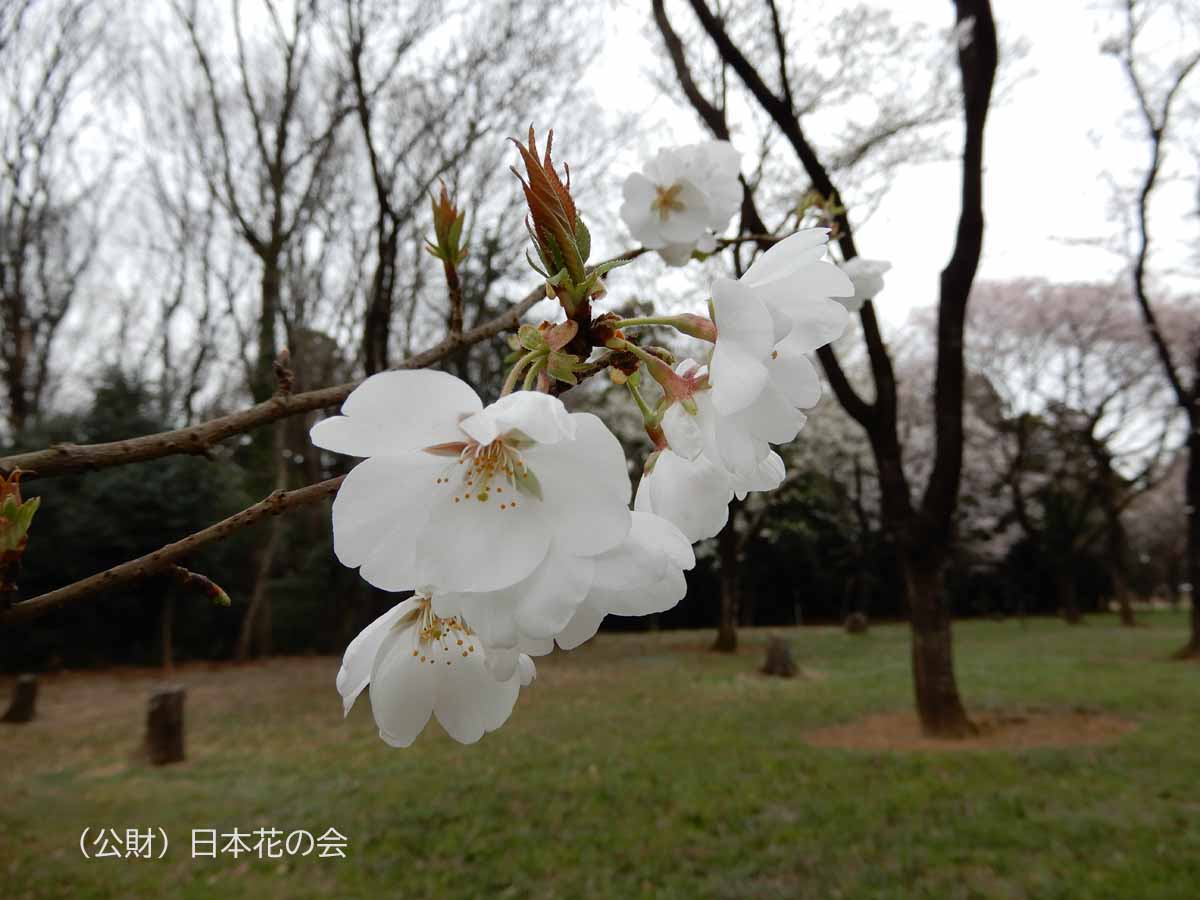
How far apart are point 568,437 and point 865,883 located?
3.47 meters

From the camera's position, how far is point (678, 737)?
5980 millimetres

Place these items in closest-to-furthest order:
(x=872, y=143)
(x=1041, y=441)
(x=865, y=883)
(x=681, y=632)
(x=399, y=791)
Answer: (x=865, y=883) < (x=399, y=791) < (x=872, y=143) < (x=681, y=632) < (x=1041, y=441)

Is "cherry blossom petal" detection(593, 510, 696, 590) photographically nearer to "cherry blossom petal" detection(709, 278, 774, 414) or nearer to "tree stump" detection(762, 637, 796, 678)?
"cherry blossom petal" detection(709, 278, 774, 414)

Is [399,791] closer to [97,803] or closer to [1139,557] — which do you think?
[97,803]

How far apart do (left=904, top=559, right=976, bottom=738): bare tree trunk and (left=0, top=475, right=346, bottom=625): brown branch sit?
5723mm

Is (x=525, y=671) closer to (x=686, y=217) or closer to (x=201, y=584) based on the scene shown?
(x=201, y=584)

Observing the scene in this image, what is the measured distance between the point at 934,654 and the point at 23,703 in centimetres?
805

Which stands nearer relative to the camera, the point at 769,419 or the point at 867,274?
the point at 769,419

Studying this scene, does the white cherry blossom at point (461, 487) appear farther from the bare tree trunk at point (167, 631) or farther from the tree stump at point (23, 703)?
the bare tree trunk at point (167, 631)

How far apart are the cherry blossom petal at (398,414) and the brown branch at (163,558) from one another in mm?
159

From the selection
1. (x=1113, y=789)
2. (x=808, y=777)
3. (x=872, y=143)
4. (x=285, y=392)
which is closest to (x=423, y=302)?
(x=872, y=143)

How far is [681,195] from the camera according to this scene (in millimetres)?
1188

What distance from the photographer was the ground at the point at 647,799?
3.37 meters

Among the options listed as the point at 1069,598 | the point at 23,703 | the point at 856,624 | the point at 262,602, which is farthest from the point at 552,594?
the point at 1069,598
